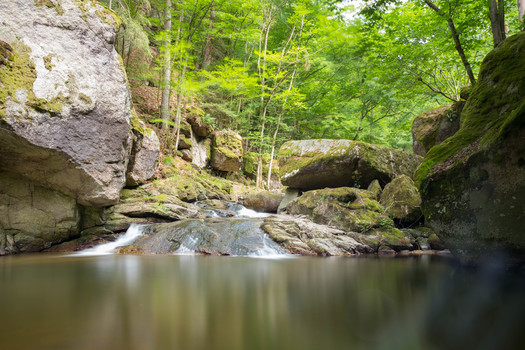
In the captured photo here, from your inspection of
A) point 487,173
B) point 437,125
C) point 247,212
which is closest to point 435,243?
point 437,125

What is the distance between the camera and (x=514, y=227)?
12.3 feet

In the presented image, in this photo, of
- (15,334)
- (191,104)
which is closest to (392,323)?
(15,334)

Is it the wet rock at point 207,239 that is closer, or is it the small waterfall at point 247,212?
the wet rock at point 207,239

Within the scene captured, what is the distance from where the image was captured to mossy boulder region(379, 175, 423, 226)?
7.82 metres

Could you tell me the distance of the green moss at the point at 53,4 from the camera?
19.2 ft

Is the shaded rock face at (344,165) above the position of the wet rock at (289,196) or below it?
above

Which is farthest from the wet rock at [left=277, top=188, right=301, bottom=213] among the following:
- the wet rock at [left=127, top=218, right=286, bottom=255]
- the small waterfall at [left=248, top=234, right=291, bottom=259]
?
the small waterfall at [left=248, top=234, right=291, bottom=259]

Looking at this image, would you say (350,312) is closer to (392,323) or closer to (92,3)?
(392,323)

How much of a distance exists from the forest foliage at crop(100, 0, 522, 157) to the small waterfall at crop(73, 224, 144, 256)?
15.2 feet

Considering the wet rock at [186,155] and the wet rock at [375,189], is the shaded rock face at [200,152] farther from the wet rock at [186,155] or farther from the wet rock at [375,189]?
the wet rock at [375,189]

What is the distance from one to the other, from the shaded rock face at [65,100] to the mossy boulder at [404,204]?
7.30m

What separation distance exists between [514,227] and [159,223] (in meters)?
7.43

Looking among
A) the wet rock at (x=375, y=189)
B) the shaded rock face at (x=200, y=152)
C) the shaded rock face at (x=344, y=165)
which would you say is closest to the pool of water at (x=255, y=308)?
the wet rock at (x=375, y=189)

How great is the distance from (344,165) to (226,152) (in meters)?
7.02
